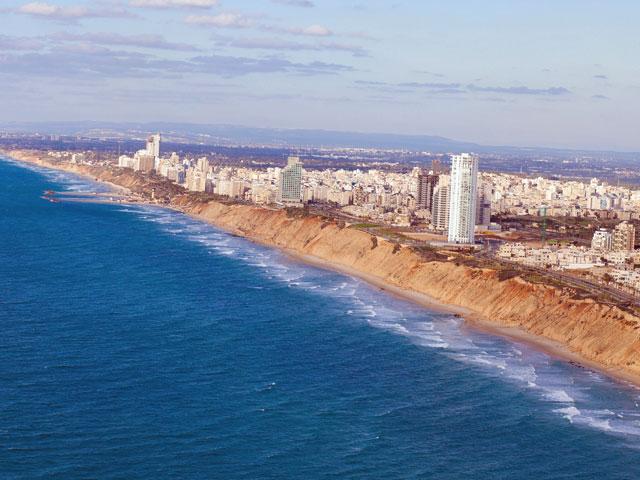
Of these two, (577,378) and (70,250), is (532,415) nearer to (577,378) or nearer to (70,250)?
(577,378)

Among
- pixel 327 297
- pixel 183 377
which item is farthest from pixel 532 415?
pixel 327 297

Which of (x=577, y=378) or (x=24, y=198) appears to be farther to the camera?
(x=24, y=198)

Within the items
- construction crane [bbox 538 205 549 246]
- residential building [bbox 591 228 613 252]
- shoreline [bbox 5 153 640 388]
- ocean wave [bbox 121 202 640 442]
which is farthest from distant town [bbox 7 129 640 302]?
ocean wave [bbox 121 202 640 442]

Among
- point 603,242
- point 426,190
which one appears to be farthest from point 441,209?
point 426,190

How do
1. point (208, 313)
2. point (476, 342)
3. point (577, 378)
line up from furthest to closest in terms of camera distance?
point (208, 313) < point (476, 342) < point (577, 378)

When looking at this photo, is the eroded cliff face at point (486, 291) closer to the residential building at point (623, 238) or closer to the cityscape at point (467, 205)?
the cityscape at point (467, 205)

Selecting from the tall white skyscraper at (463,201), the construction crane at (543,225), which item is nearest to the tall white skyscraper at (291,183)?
the construction crane at (543,225)

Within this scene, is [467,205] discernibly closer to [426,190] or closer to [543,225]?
[543,225]
